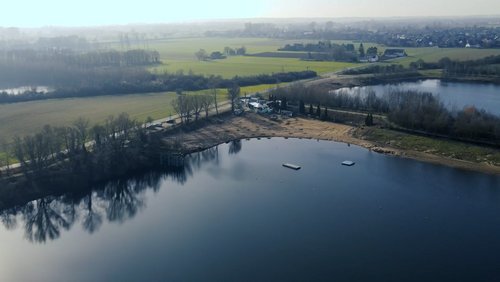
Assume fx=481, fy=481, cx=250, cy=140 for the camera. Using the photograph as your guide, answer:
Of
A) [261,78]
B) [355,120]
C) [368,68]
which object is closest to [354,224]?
[355,120]

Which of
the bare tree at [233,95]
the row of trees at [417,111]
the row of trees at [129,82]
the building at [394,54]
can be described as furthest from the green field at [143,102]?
the row of trees at [417,111]

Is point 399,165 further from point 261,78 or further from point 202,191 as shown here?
point 261,78

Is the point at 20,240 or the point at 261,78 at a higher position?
the point at 261,78

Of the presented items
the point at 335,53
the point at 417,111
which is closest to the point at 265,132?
the point at 417,111

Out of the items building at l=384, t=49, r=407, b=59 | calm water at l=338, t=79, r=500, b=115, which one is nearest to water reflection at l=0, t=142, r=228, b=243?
calm water at l=338, t=79, r=500, b=115

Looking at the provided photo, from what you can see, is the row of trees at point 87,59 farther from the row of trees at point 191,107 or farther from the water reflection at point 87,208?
the water reflection at point 87,208

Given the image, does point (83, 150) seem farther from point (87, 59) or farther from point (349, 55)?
point (349, 55)
